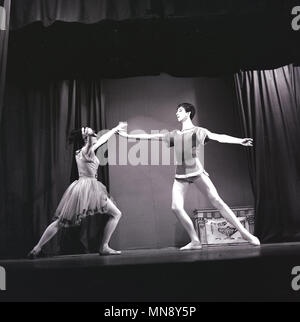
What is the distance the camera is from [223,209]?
11.5 feet

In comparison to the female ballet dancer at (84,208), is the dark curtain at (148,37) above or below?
above

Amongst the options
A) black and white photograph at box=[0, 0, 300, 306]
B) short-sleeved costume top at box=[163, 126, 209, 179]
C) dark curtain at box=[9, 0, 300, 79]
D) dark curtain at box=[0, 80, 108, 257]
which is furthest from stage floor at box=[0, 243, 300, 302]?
dark curtain at box=[9, 0, 300, 79]

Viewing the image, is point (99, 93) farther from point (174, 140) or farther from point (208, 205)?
point (208, 205)

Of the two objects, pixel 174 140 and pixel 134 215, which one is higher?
pixel 174 140

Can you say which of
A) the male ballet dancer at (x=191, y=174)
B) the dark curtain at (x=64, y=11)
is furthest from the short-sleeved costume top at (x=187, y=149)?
the dark curtain at (x=64, y=11)

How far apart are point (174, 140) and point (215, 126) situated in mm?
1314

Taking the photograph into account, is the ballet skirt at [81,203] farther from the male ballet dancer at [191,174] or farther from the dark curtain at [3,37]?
the dark curtain at [3,37]

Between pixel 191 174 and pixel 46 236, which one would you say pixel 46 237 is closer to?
pixel 46 236

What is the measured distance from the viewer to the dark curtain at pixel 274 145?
429cm

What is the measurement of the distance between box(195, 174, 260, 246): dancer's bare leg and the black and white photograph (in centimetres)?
1

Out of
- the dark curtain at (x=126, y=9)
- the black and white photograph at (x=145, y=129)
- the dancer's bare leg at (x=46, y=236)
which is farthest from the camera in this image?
the dancer's bare leg at (x=46, y=236)

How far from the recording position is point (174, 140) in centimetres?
392

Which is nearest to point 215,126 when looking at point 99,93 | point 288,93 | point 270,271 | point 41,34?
point 288,93

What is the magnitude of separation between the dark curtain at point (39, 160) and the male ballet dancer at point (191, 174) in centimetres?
108
